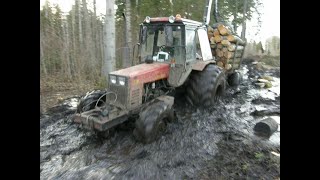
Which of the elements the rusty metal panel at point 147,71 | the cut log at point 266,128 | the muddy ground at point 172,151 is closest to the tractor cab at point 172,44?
the rusty metal panel at point 147,71

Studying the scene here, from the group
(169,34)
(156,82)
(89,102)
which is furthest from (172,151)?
(169,34)

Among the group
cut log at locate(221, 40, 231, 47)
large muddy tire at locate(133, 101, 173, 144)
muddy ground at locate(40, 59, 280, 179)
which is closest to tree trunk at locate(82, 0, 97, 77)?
muddy ground at locate(40, 59, 280, 179)

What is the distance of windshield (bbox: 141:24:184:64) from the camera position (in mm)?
5996

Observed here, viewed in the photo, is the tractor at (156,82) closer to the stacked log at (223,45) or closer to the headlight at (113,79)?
the headlight at (113,79)

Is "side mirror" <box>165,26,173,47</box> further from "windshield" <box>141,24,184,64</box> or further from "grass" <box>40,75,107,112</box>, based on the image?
"grass" <box>40,75,107,112</box>

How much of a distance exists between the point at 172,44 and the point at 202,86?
113 cm

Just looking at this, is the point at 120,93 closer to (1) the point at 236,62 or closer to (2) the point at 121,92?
(2) the point at 121,92

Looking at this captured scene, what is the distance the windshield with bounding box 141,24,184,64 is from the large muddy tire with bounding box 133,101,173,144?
1.47m

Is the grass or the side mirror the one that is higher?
the side mirror

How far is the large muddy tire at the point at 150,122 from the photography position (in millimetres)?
4684

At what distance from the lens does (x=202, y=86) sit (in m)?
6.30

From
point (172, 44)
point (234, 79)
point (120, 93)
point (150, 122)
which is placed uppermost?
point (172, 44)
